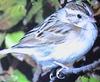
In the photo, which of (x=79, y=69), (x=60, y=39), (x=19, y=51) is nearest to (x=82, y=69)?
(x=79, y=69)

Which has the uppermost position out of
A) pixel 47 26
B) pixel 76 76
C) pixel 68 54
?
pixel 47 26

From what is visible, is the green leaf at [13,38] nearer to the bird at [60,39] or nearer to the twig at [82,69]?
the bird at [60,39]

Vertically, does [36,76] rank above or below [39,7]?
below

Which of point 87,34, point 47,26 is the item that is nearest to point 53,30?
point 47,26

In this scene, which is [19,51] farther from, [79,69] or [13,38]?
[79,69]

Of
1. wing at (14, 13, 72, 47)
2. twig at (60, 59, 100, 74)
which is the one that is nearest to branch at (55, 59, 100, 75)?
twig at (60, 59, 100, 74)

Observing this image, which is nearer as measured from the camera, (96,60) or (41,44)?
(41,44)

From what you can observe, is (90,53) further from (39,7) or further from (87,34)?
(39,7)
